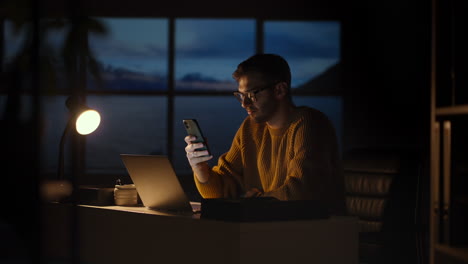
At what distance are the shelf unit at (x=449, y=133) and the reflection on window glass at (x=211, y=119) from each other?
3015mm

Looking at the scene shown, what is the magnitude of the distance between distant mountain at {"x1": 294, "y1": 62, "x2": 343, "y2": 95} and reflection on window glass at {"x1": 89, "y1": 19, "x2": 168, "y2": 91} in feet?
4.67

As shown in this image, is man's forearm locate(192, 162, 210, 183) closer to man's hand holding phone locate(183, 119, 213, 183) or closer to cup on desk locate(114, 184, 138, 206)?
man's hand holding phone locate(183, 119, 213, 183)

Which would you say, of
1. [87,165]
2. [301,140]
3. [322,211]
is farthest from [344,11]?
[322,211]

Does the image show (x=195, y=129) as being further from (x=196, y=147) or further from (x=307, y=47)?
(x=307, y=47)

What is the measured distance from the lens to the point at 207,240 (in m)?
1.91

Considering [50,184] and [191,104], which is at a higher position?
[191,104]

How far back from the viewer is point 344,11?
610 centimetres

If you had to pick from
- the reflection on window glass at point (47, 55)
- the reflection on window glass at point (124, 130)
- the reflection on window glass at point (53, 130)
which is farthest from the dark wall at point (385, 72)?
the reflection on window glass at point (47, 55)

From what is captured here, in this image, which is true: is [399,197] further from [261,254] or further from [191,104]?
[191,104]

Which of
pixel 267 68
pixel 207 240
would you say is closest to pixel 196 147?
pixel 267 68

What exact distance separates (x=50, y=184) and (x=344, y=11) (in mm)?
4083

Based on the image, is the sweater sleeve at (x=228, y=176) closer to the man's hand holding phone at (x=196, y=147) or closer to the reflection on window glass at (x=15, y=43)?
the man's hand holding phone at (x=196, y=147)

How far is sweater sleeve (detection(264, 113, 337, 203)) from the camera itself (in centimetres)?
236

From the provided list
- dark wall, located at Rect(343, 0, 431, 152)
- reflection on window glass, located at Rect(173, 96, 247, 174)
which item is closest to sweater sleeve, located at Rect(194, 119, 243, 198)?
reflection on window glass, located at Rect(173, 96, 247, 174)
